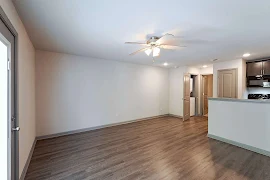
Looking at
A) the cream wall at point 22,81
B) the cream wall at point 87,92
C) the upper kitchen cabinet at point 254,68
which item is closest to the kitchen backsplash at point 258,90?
the upper kitchen cabinet at point 254,68

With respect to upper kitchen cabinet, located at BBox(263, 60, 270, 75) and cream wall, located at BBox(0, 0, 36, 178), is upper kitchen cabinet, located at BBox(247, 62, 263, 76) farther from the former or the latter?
cream wall, located at BBox(0, 0, 36, 178)

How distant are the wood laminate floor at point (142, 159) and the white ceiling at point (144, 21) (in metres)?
2.44

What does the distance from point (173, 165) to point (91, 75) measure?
3532mm

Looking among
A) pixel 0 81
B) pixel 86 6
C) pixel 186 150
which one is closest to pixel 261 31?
pixel 186 150

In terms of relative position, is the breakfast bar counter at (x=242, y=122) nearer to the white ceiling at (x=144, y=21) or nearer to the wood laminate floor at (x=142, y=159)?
the wood laminate floor at (x=142, y=159)

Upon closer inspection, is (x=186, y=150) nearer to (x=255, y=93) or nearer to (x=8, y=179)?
(x=8, y=179)

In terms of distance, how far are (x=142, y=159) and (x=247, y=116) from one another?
2681 mm

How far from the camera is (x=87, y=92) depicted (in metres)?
4.52

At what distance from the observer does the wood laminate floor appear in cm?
226

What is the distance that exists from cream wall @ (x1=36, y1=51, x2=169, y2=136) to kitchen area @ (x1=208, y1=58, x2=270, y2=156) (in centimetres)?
283

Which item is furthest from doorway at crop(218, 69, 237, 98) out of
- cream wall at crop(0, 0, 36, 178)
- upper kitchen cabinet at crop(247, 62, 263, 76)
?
cream wall at crop(0, 0, 36, 178)

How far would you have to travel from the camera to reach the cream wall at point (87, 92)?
3.84 m

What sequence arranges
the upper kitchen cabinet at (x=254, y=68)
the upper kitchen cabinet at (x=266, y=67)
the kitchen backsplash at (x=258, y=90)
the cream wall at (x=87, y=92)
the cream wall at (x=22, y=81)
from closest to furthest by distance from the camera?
1. the cream wall at (x=22, y=81)
2. the cream wall at (x=87, y=92)
3. the upper kitchen cabinet at (x=266, y=67)
4. the upper kitchen cabinet at (x=254, y=68)
5. the kitchen backsplash at (x=258, y=90)

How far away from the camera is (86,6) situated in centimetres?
178
